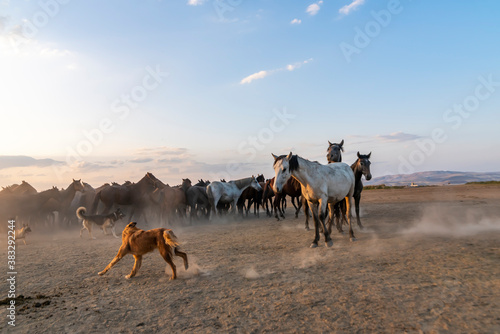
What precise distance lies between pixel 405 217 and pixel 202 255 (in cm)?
917

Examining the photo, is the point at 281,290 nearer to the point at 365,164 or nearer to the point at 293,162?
the point at 293,162

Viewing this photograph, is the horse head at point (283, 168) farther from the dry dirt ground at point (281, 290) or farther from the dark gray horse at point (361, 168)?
the dark gray horse at point (361, 168)

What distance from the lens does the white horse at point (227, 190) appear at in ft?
52.8

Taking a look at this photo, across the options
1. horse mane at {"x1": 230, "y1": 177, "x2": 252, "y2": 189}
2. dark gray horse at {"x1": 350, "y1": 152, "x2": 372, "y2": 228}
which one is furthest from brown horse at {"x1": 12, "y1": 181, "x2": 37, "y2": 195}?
dark gray horse at {"x1": 350, "y1": 152, "x2": 372, "y2": 228}

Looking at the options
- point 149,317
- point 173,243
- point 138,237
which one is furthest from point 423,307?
point 138,237

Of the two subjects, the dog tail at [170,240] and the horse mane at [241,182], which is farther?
the horse mane at [241,182]

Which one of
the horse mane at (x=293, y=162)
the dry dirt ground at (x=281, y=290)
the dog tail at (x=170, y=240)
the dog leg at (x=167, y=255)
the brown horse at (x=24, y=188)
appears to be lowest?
the dry dirt ground at (x=281, y=290)

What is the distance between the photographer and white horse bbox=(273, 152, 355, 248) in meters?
6.94

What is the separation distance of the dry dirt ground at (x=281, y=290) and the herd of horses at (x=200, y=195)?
5.43 feet

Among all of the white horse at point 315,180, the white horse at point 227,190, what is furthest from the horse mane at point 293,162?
the white horse at point 227,190

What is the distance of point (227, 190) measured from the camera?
54.5ft

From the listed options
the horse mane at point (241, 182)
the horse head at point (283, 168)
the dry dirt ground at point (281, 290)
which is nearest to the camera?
the dry dirt ground at point (281, 290)

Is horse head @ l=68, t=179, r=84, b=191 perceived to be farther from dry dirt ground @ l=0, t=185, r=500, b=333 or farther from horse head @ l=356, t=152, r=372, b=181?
horse head @ l=356, t=152, r=372, b=181

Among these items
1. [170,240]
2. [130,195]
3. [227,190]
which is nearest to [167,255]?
[170,240]
